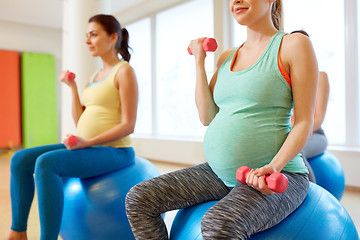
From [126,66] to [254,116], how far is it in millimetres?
999

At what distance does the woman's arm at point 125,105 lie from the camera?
168cm

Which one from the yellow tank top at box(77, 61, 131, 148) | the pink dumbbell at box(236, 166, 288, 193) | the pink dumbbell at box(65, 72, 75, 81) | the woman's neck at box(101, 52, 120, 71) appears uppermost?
the woman's neck at box(101, 52, 120, 71)

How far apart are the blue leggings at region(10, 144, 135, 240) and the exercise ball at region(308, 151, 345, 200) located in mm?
1141

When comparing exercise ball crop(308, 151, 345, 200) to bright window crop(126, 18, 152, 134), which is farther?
bright window crop(126, 18, 152, 134)

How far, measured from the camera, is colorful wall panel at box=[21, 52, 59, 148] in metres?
6.25

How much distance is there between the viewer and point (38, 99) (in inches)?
253

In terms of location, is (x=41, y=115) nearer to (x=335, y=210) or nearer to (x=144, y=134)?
(x=144, y=134)

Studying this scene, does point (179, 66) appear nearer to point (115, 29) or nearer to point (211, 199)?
point (115, 29)

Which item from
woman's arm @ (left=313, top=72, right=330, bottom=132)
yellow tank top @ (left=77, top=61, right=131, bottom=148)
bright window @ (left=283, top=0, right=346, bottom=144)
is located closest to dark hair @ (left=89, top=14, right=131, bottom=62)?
yellow tank top @ (left=77, top=61, right=131, bottom=148)

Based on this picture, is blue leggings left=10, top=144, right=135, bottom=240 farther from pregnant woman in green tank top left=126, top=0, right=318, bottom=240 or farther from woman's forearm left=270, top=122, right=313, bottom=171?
woman's forearm left=270, top=122, right=313, bottom=171

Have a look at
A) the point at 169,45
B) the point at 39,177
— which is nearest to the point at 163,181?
the point at 39,177

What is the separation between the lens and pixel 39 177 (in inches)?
54.5

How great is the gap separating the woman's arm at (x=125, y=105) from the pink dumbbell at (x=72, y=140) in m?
0.10

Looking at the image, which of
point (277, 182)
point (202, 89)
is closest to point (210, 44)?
point (202, 89)
